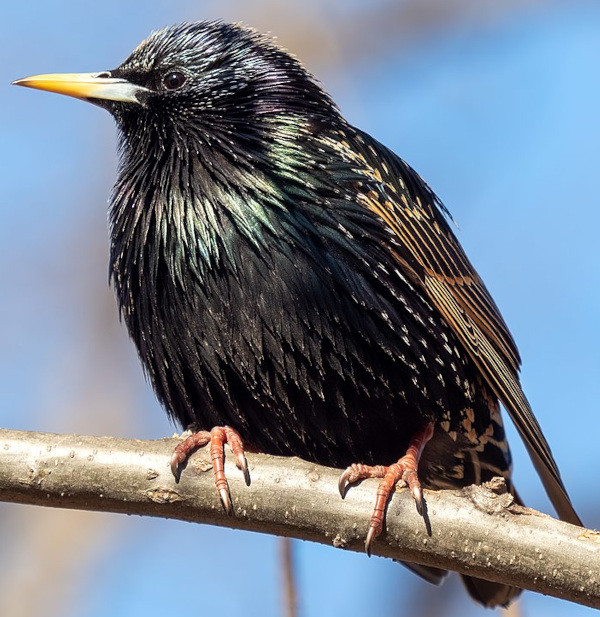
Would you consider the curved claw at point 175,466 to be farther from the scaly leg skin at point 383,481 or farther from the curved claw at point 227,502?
the scaly leg skin at point 383,481

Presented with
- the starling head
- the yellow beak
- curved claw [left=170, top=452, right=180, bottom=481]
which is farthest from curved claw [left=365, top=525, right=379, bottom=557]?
the yellow beak

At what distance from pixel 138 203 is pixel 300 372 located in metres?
0.87

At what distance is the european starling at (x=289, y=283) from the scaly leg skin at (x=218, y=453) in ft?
0.07

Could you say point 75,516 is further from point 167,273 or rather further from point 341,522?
point 341,522

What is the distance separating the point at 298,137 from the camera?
3.98 metres

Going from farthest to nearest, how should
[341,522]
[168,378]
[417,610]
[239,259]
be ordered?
1. [417,610]
2. [168,378]
3. [239,259]
4. [341,522]

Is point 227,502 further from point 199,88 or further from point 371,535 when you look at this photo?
point 199,88

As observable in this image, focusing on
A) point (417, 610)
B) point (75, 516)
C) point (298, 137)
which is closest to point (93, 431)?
point (75, 516)

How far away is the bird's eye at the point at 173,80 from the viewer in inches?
167

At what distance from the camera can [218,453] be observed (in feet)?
10.7

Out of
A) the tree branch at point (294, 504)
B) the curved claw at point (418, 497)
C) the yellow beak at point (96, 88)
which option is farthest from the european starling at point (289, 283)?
the tree branch at point (294, 504)

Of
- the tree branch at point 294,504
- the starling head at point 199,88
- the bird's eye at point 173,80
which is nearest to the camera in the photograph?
the tree branch at point 294,504

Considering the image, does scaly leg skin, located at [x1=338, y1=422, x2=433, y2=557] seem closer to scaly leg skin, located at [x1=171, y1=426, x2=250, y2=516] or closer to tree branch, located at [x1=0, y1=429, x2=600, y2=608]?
tree branch, located at [x1=0, y1=429, x2=600, y2=608]

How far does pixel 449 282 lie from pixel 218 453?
4.29ft
